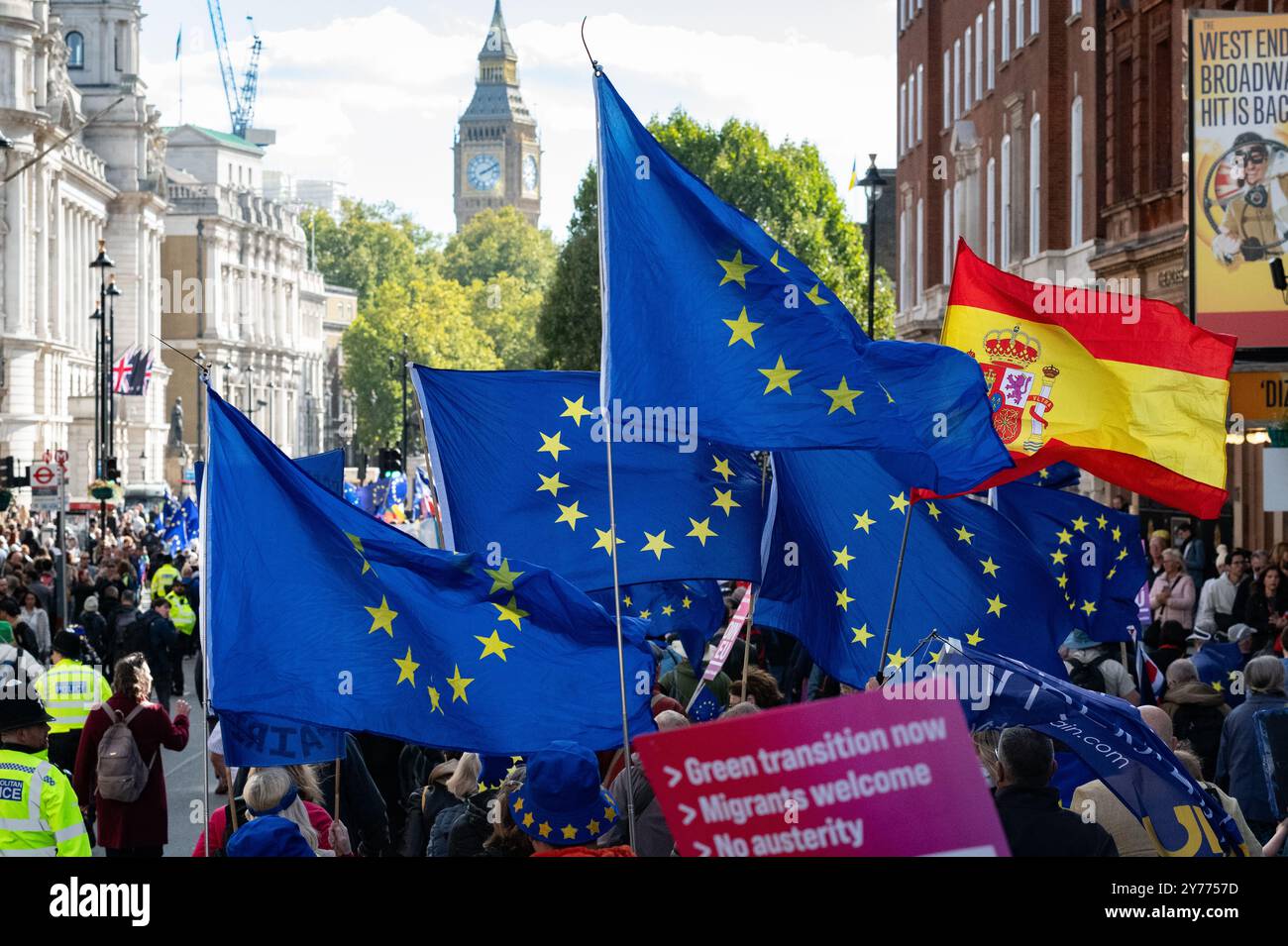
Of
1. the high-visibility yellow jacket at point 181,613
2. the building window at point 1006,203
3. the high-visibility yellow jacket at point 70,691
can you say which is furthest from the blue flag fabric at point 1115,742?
the building window at point 1006,203

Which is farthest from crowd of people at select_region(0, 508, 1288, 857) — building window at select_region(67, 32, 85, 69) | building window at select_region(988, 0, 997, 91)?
building window at select_region(67, 32, 85, 69)

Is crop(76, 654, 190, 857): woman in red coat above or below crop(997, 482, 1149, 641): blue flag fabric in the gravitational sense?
below

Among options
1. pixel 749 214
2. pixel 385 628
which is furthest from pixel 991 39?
pixel 385 628

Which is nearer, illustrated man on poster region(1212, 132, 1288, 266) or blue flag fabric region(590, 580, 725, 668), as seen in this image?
blue flag fabric region(590, 580, 725, 668)

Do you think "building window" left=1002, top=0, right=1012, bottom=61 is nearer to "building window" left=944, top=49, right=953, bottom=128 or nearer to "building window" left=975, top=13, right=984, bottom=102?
"building window" left=975, top=13, right=984, bottom=102

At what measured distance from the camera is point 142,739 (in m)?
10.9

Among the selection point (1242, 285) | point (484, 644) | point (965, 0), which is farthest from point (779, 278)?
point (965, 0)

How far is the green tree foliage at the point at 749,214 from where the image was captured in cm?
7556

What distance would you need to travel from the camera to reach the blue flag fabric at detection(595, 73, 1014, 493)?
808 centimetres

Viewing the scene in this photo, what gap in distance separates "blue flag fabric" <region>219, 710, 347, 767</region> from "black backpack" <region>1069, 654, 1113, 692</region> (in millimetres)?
5682

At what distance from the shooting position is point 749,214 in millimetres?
76312

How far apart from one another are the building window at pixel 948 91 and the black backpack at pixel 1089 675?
37.7 metres

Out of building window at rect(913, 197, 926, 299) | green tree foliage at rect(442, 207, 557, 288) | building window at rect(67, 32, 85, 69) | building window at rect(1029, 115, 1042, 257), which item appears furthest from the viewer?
green tree foliage at rect(442, 207, 557, 288)
